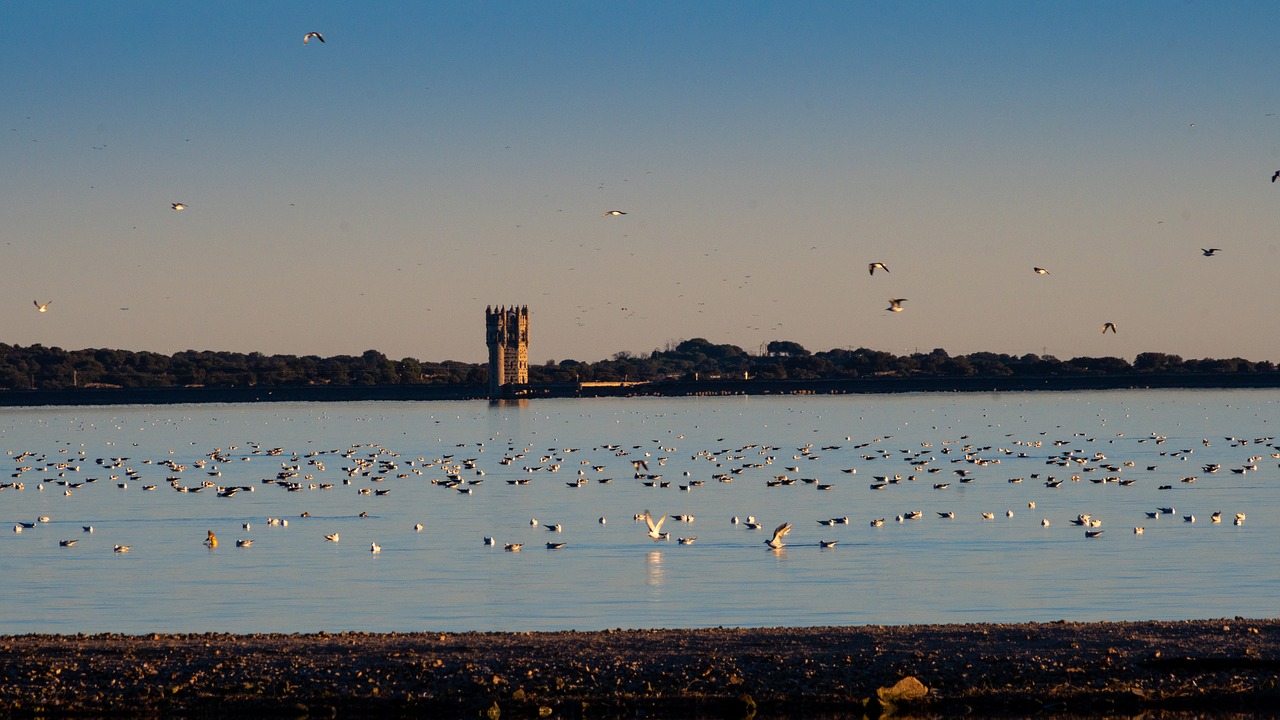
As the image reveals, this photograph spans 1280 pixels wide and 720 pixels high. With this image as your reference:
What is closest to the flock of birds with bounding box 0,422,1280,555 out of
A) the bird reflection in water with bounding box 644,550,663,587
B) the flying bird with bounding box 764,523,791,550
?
the flying bird with bounding box 764,523,791,550

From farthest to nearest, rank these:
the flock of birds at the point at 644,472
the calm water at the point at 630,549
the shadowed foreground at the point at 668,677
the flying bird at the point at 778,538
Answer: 1. the flock of birds at the point at 644,472
2. the flying bird at the point at 778,538
3. the calm water at the point at 630,549
4. the shadowed foreground at the point at 668,677

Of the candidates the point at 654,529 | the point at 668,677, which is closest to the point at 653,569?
the point at 654,529

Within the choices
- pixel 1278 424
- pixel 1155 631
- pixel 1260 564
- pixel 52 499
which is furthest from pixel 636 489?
pixel 1278 424

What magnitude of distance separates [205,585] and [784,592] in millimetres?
10460

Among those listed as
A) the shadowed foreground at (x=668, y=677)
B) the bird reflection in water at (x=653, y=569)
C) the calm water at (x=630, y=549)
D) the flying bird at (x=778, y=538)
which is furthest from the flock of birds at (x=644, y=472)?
the shadowed foreground at (x=668, y=677)

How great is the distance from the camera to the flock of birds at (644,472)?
42.8m

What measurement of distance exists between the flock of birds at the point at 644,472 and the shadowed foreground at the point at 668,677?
564 inches

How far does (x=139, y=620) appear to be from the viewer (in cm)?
Answer: 2611

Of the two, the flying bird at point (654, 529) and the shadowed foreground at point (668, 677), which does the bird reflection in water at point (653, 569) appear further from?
the shadowed foreground at point (668, 677)

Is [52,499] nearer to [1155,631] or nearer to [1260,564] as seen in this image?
[1260,564]

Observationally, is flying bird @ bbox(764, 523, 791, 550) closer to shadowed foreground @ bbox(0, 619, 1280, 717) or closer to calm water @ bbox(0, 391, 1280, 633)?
calm water @ bbox(0, 391, 1280, 633)

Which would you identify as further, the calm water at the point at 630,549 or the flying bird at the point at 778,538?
the flying bird at the point at 778,538

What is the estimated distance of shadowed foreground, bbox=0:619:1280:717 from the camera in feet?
61.7

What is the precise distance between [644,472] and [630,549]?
30.8 metres
